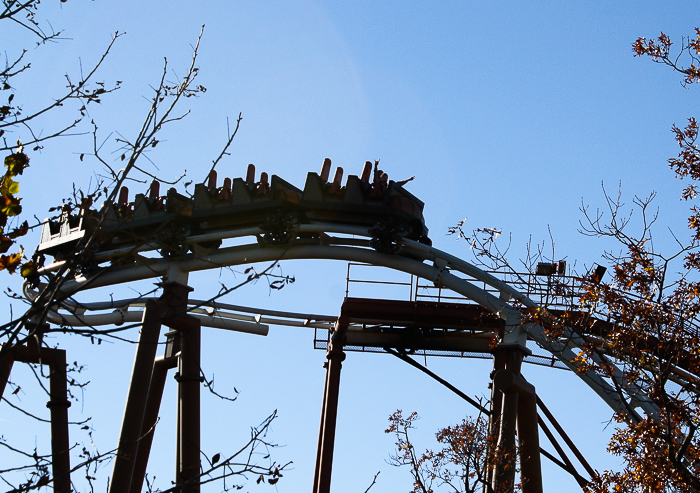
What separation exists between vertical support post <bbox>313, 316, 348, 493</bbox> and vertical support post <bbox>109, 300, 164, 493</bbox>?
2.85 m

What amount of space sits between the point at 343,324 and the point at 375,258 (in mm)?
1478

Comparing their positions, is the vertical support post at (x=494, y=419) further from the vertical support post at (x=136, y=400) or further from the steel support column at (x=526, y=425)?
the vertical support post at (x=136, y=400)

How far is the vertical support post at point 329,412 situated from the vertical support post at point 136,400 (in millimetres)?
2852

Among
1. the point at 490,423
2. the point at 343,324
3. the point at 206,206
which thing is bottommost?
the point at 490,423

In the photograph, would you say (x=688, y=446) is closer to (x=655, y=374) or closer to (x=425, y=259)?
(x=655, y=374)

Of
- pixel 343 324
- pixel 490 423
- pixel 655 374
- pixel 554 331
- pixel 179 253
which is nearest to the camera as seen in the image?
pixel 655 374

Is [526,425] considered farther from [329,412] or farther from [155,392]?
[155,392]

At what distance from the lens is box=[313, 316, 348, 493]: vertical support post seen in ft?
41.3

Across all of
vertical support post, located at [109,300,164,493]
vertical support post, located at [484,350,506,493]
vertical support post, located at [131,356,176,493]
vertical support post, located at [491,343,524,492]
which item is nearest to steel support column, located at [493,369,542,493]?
vertical support post, located at [491,343,524,492]

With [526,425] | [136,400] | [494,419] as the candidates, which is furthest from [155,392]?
[526,425]

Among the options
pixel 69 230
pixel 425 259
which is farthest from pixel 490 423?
pixel 69 230

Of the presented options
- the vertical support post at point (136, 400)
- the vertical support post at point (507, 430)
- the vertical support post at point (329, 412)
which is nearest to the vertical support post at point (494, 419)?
the vertical support post at point (507, 430)

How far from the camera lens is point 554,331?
780 cm

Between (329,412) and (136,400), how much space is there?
316 centimetres
